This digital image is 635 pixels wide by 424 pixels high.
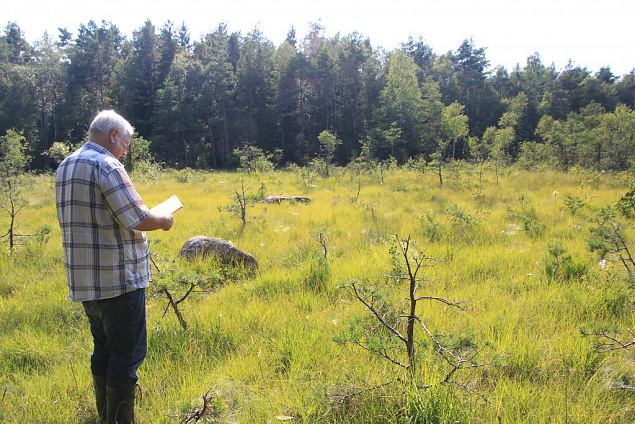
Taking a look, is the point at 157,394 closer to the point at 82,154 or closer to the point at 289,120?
the point at 82,154

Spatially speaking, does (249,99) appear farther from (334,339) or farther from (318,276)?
(334,339)

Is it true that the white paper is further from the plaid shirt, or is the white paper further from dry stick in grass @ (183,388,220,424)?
dry stick in grass @ (183,388,220,424)

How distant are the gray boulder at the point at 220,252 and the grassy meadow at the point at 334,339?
0.84ft

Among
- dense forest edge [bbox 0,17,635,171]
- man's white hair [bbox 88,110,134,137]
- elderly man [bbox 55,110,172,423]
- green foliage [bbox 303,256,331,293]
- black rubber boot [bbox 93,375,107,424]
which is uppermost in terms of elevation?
dense forest edge [bbox 0,17,635,171]

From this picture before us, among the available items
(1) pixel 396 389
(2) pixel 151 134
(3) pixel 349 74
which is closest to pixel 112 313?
(1) pixel 396 389

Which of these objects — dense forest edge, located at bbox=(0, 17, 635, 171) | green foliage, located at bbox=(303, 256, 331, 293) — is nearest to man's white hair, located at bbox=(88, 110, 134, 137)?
green foliage, located at bbox=(303, 256, 331, 293)

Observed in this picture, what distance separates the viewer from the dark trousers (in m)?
2.20

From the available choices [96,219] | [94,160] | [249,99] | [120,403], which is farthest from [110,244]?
[249,99]

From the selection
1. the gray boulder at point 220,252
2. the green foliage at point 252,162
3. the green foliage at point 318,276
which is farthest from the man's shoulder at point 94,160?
the green foliage at point 252,162

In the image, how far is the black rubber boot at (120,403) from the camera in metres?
2.26

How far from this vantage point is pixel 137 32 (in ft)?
139

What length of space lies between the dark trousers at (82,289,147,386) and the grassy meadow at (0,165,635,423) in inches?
14.8

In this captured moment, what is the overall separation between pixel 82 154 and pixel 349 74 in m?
38.6

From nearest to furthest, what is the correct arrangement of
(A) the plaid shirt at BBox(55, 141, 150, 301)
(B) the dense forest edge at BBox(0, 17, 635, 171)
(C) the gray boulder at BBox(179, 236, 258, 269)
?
(A) the plaid shirt at BBox(55, 141, 150, 301)
(C) the gray boulder at BBox(179, 236, 258, 269)
(B) the dense forest edge at BBox(0, 17, 635, 171)
